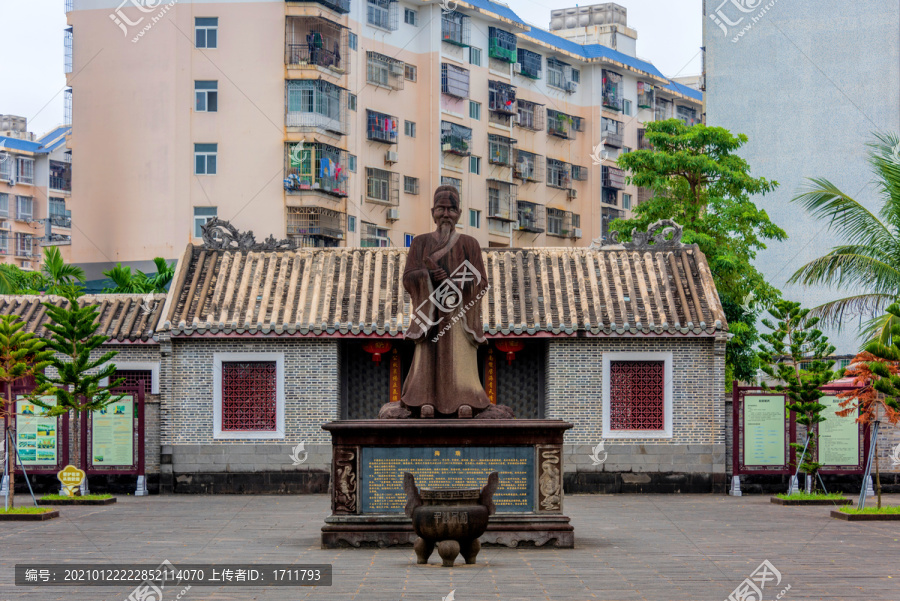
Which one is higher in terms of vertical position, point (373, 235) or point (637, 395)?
point (373, 235)

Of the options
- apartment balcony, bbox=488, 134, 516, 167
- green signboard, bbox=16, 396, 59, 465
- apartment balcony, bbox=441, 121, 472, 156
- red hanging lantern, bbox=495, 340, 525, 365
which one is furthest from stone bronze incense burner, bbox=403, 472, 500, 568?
apartment balcony, bbox=488, 134, 516, 167

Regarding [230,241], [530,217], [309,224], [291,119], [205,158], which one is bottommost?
[230,241]

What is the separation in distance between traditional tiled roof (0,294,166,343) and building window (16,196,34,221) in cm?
4245

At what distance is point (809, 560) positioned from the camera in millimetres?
12414

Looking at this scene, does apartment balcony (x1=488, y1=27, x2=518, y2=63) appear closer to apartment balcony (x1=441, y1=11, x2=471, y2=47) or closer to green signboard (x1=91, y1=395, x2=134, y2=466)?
Result: apartment balcony (x1=441, y1=11, x2=471, y2=47)

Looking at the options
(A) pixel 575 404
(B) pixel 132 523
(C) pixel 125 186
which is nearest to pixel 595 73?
(C) pixel 125 186

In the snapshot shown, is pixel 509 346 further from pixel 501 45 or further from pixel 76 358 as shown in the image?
pixel 501 45

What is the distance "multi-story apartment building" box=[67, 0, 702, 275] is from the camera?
133 ft

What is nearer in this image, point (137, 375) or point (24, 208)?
point (137, 375)

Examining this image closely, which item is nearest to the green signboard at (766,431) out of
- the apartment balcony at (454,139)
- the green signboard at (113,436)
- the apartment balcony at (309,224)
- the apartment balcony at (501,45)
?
the green signboard at (113,436)

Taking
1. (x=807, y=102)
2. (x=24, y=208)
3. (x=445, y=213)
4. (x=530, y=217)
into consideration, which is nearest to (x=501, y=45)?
(x=530, y=217)

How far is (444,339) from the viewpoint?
1374 centimetres

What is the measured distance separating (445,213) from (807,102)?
2893 cm

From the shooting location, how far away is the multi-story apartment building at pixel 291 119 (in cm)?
4062
